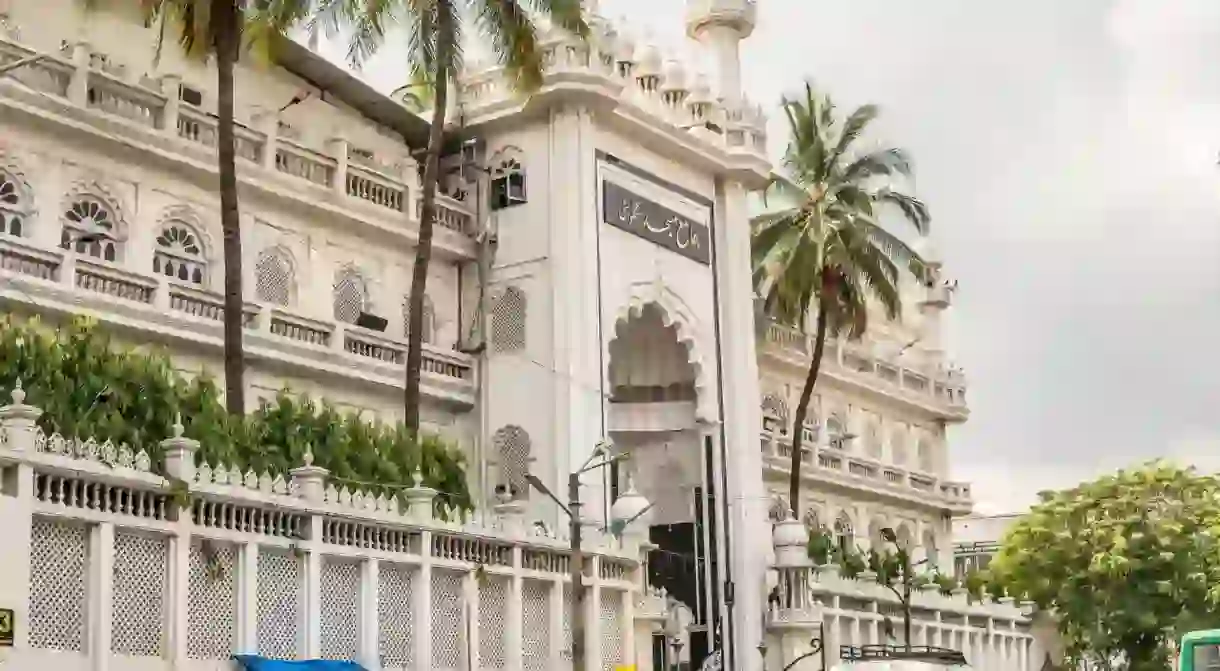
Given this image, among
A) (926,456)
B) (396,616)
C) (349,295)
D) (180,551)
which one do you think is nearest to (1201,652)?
(396,616)

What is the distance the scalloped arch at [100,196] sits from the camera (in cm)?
2292

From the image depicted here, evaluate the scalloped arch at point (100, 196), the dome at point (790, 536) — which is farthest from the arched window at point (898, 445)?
the scalloped arch at point (100, 196)

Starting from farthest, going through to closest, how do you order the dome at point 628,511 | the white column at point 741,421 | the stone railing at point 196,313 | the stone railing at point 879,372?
1. the stone railing at point 879,372
2. the white column at point 741,421
3. the dome at point 628,511
4. the stone railing at point 196,313

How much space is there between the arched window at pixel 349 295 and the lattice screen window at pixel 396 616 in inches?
320

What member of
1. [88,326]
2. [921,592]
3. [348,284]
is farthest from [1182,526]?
[88,326]

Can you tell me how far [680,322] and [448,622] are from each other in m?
11.2

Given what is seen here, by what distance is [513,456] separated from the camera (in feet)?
91.2

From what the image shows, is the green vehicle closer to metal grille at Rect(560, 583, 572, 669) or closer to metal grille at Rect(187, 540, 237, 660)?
metal grille at Rect(560, 583, 572, 669)

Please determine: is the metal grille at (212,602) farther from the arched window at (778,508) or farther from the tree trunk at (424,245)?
the arched window at (778,508)

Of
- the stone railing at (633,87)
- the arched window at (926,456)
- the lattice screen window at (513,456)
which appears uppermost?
the stone railing at (633,87)

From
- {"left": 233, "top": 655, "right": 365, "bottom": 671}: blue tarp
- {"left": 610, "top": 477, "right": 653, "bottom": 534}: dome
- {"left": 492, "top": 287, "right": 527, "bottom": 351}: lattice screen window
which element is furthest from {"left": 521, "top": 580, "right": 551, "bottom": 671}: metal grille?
{"left": 492, "top": 287, "right": 527, "bottom": 351}: lattice screen window

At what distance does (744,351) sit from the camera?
104 ft

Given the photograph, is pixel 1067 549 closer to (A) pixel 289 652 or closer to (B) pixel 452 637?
(B) pixel 452 637

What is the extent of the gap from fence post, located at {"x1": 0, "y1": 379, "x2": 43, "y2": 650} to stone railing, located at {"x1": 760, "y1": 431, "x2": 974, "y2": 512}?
861 inches
